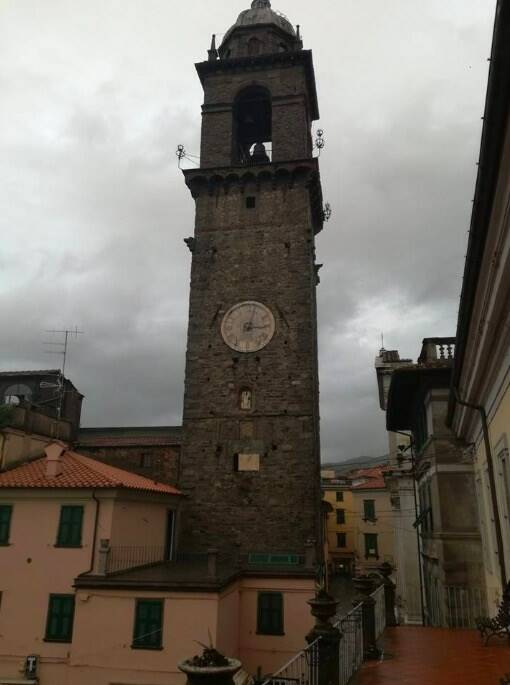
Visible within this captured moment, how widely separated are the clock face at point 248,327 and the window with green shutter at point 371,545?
1200 inches

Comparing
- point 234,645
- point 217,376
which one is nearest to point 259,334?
point 217,376

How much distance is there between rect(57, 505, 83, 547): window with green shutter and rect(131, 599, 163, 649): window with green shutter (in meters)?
2.91

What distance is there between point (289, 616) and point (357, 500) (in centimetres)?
3124

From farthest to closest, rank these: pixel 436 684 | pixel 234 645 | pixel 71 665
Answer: pixel 234 645 < pixel 71 665 < pixel 436 684

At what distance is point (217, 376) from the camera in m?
22.3

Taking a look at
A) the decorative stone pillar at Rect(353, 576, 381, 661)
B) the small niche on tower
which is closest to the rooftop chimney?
the small niche on tower

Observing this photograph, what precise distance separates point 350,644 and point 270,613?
9893 mm

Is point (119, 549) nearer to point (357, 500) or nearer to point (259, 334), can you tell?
point (259, 334)

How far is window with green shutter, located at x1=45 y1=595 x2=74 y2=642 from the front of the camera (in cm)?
1565

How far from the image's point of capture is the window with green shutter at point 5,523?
17078mm

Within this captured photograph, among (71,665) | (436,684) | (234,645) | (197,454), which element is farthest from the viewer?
(197,454)

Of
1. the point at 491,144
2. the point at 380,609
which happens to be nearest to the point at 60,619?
the point at 380,609

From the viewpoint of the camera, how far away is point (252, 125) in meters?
28.6

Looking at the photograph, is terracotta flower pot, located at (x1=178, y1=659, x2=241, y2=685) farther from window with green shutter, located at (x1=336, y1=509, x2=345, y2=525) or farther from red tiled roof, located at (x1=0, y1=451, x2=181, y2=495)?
window with green shutter, located at (x1=336, y1=509, x2=345, y2=525)
